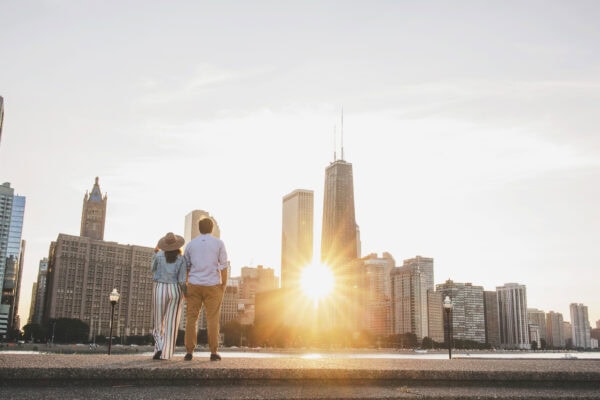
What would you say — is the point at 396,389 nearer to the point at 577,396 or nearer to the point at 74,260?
the point at 577,396

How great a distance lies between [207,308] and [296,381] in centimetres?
348

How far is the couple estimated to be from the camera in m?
9.95

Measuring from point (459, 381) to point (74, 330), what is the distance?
166494mm

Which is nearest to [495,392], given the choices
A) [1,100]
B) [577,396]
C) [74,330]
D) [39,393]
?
[577,396]

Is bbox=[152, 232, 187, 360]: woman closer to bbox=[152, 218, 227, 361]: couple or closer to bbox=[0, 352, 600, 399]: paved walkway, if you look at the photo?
bbox=[152, 218, 227, 361]: couple

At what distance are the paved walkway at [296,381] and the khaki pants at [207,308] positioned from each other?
9.63 feet

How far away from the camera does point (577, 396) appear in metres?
7.05

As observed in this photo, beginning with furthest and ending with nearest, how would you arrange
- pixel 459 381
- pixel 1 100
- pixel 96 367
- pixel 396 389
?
pixel 1 100, pixel 459 381, pixel 396 389, pixel 96 367

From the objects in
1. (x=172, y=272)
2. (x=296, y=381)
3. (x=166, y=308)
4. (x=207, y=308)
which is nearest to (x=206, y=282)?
(x=207, y=308)

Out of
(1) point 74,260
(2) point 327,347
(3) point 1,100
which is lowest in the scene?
(2) point 327,347

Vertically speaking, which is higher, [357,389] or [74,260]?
[74,260]

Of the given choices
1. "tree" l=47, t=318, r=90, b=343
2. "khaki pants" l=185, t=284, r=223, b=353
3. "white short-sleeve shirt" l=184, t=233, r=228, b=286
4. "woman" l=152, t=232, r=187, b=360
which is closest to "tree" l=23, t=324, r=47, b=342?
"tree" l=47, t=318, r=90, b=343

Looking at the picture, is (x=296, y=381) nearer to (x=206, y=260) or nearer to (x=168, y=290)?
(x=206, y=260)

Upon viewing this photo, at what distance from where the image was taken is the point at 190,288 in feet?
32.9
